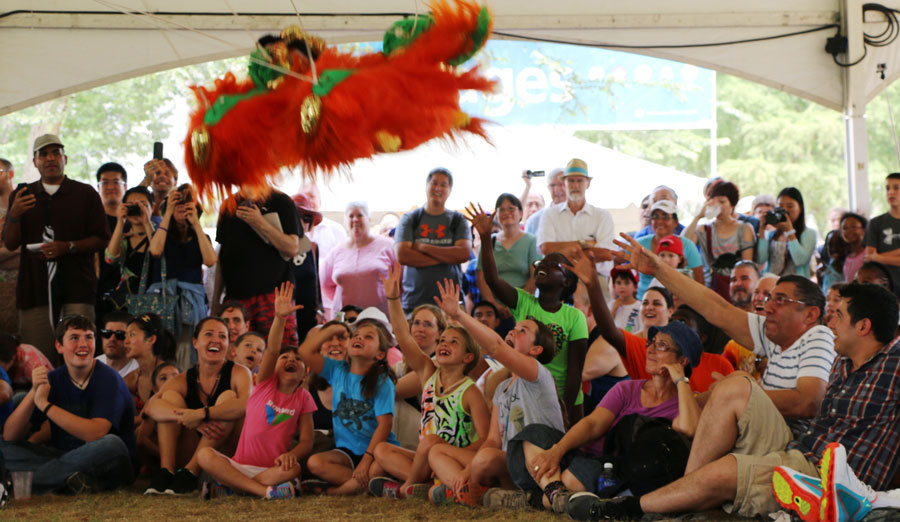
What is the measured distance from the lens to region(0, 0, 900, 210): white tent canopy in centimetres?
600

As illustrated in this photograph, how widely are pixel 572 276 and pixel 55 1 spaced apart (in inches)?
142

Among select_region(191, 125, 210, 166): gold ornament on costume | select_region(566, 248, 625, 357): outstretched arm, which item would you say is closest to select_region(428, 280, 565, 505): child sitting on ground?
select_region(566, 248, 625, 357): outstretched arm

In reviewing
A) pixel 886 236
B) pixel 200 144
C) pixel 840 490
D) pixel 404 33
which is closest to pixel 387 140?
pixel 404 33

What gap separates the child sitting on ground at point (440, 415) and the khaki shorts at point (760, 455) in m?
1.21

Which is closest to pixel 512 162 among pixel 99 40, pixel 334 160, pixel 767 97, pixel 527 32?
pixel 527 32

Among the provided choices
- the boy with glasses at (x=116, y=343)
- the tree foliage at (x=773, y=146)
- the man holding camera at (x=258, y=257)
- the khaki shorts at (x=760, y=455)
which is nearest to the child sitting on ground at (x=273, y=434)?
the man holding camera at (x=258, y=257)

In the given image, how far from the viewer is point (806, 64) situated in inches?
250

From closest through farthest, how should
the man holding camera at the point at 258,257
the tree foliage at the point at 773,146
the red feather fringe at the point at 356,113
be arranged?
the red feather fringe at the point at 356,113
the man holding camera at the point at 258,257
the tree foliage at the point at 773,146

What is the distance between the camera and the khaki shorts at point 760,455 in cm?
340

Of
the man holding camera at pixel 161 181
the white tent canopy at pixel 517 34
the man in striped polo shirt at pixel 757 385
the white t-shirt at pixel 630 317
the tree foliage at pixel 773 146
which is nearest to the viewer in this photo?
the man in striped polo shirt at pixel 757 385

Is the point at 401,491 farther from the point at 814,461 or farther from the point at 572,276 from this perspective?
the point at 814,461

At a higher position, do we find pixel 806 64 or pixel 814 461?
pixel 806 64

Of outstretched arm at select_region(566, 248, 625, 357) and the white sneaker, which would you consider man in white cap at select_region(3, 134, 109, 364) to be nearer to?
outstretched arm at select_region(566, 248, 625, 357)

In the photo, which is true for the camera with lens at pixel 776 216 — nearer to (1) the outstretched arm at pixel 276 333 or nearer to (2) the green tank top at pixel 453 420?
(2) the green tank top at pixel 453 420
